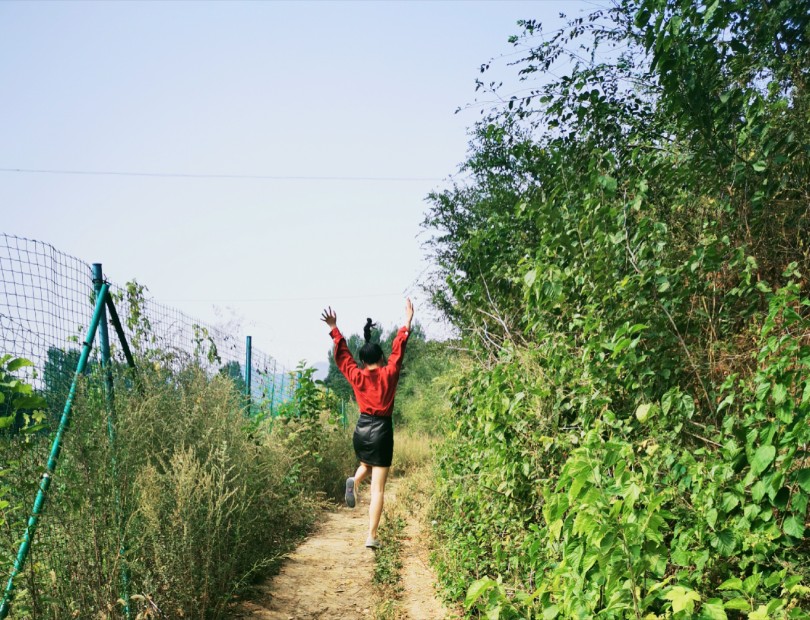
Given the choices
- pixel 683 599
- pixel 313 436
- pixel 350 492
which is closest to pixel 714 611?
pixel 683 599

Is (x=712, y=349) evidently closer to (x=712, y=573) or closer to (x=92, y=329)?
(x=712, y=573)

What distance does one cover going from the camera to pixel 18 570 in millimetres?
3305

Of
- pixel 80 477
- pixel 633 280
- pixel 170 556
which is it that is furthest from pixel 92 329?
pixel 633 280

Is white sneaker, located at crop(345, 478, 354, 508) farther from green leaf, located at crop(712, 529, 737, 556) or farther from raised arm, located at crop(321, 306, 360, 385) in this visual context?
green leaf, located at crop(712, 529, 737, 556)

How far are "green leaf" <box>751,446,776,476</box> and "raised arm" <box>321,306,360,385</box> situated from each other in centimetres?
453

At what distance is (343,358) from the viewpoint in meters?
6.93

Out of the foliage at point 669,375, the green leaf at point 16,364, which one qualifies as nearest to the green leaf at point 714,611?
the foliage at point 669,375

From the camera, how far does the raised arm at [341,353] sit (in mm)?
6779

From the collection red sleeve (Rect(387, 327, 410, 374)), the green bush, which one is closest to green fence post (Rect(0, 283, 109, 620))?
the green bush

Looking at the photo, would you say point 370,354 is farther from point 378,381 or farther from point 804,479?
point 804,479

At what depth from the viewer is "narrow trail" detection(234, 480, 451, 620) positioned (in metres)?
4.96

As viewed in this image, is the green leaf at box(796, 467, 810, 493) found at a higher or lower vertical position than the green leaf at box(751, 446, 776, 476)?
lower

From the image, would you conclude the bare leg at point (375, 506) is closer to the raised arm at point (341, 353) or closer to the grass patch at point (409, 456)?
the raised arm at point (341, 353)

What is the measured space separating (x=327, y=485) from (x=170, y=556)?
20.1 ft
